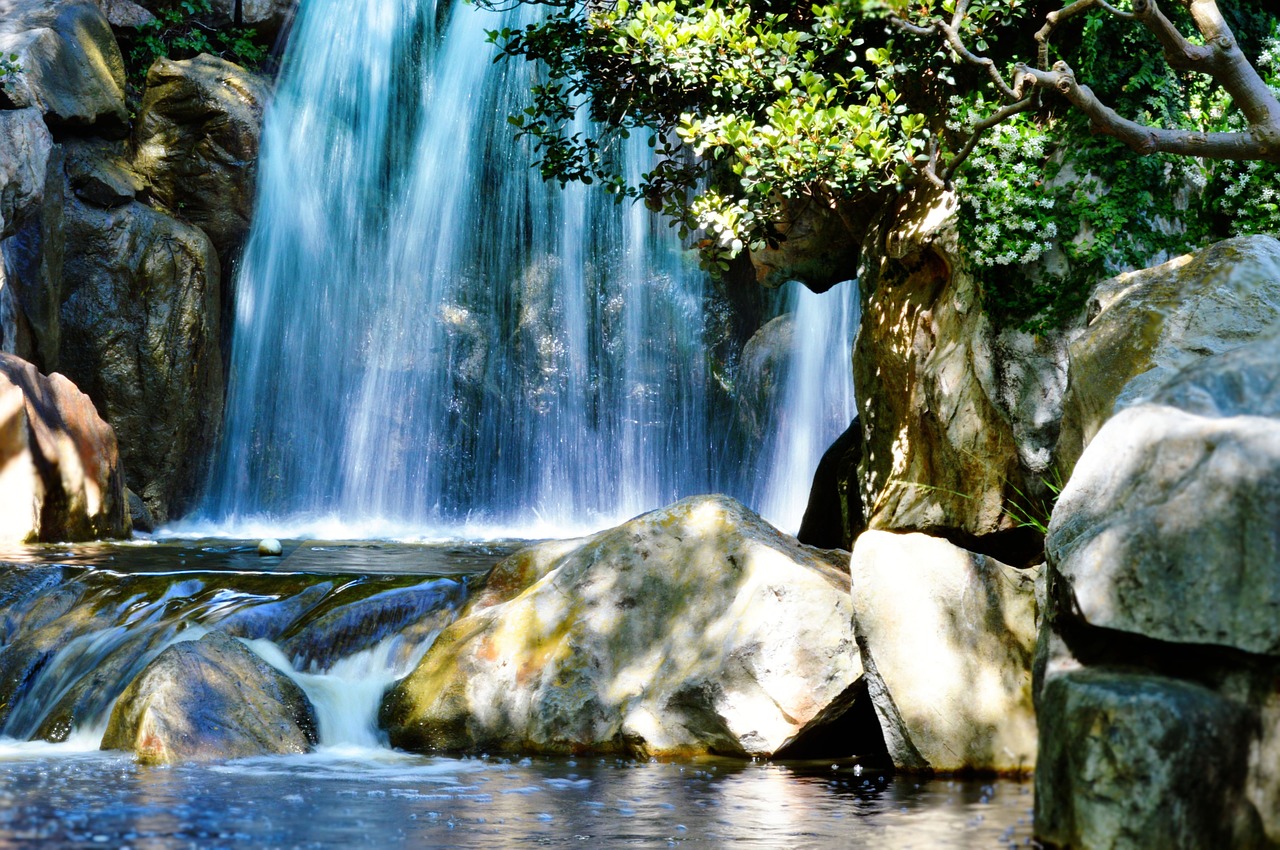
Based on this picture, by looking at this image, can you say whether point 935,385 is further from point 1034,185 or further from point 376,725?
point 376,725

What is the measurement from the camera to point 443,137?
17.7 metres

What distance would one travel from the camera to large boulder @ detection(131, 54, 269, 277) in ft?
52.0

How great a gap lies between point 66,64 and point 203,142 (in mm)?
1970

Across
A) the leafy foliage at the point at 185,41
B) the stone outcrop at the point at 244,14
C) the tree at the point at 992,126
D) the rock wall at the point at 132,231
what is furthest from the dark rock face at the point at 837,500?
the stone outcrop at the point at 244,14

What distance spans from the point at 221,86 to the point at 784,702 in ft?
43.0

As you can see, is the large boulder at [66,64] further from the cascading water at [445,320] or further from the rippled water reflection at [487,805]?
the rippled water reflection at [487,805]

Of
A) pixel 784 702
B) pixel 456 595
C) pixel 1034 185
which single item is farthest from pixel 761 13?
pixel 784 702

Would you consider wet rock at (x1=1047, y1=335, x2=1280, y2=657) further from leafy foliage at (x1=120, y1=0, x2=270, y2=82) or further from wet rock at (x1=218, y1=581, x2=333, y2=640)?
leafy foliage at (x1=120, y1=0, x2=270, y2=82)

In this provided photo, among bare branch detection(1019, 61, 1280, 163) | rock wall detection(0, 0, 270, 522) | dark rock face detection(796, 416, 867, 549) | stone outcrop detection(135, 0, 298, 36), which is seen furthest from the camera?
stone outcrop detection(135, 0, 298, 36)

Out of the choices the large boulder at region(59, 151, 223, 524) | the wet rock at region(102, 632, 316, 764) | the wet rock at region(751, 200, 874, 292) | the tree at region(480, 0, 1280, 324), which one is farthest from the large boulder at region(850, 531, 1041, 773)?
the large boulder at region(59, 151, 223, 524)

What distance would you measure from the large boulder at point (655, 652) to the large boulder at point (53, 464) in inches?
218

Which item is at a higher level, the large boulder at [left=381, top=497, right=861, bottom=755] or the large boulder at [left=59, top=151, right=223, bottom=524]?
the large boulder at [left=59, top=151, right=223, bottom=524]

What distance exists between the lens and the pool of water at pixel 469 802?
433 centimetres

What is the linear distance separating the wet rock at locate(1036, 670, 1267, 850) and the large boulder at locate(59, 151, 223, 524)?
13.5 meters
